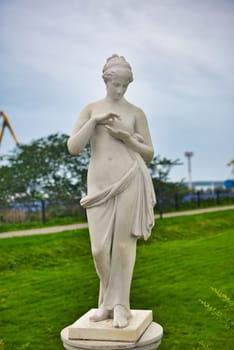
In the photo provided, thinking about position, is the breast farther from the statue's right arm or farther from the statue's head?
the statue's head

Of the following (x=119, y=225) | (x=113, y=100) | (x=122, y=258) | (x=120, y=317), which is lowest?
(x=120, y=317)

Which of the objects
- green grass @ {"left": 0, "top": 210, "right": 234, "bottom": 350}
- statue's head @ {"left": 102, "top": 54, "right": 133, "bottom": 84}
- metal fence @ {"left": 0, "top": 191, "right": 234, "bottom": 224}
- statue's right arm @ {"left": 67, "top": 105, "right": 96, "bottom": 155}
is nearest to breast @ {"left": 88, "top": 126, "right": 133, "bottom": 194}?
statue's right arm @ {"left": 67, "top": 105, "right": 96, "bottom": 155}

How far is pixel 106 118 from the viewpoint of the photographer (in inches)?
188

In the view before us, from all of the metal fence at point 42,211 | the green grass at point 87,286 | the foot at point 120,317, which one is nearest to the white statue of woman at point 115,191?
the foot at point 120,317

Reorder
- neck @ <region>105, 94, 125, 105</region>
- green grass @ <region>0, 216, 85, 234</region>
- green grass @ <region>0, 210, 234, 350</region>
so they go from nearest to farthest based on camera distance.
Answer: neck @ <region>105, 94, 125, 105</region>, green grass @ <region>0, 210, 234, 350</region>, green grass @ <region>0, 216, 85, 234</region>

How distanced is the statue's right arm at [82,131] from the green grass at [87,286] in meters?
2.69

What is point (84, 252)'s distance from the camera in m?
12.8

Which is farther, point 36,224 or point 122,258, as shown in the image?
point 36,224

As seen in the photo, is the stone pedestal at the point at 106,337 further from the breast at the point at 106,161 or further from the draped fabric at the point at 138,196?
the breast at the point at 106,161

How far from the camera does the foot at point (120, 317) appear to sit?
472cm

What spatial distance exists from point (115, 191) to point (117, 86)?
95cm

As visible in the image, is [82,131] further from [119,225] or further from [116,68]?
[119,225]

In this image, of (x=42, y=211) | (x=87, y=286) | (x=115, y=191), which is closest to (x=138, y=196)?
(x=115, y=191)

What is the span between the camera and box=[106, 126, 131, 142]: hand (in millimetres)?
4746
